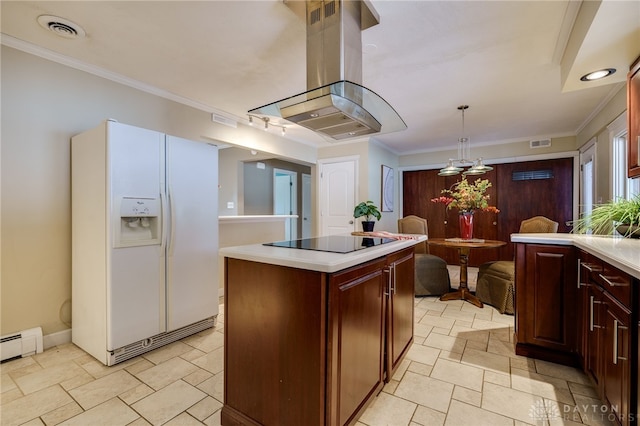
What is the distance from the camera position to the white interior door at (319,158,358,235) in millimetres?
5234

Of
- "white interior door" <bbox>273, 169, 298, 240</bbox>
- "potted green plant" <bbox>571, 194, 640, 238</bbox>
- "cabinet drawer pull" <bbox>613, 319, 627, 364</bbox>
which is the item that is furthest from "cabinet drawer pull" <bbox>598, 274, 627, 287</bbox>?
"white interior door" <bbox>273, 169, 298, 240</bbox>

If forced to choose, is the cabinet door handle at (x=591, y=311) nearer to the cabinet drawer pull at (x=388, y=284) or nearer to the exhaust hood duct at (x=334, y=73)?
the cabinet drawer pull at (x=388, y=284)

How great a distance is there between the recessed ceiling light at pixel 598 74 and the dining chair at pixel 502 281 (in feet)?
5.61

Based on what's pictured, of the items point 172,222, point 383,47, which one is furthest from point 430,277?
point 172,222

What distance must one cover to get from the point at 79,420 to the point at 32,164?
75.9 inches

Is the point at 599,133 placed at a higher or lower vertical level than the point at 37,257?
higher

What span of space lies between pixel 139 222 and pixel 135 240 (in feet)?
0.49

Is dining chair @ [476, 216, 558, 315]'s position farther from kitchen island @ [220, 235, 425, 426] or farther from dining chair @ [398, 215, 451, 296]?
kitchen island @ [220, 235, 425, 426]

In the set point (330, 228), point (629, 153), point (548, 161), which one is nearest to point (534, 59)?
point (629, 153)

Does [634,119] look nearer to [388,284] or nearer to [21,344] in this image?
[388,284]

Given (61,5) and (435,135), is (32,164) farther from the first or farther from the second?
(435,135)

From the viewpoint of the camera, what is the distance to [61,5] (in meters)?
1.85

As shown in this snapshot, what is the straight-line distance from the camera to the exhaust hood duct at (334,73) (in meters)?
1.72

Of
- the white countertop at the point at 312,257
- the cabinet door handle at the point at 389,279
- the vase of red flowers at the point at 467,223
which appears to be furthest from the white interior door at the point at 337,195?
the white countertop at the point at 312,257
